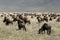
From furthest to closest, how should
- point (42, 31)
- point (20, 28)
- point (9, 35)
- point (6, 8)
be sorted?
point (6, 8), point (20, 28), point (42, 31), point (9, 35)

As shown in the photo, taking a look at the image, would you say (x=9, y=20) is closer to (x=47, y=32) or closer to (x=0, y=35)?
(x=47, y=32)

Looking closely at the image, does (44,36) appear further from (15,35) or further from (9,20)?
(9,20)

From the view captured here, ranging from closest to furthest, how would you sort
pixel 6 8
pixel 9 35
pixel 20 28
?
pixel 9 35, pixel 20 28, pixel 6 8

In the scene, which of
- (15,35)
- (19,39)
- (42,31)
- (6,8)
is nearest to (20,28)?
(42,31)

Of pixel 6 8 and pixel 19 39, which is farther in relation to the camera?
pixel 6 8

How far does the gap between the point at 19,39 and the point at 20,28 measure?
6.54 meters

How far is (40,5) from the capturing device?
15788cm

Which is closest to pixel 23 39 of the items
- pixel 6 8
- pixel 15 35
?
pixel 15 35

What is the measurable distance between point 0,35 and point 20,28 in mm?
5361

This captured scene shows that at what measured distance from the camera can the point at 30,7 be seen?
157 metres

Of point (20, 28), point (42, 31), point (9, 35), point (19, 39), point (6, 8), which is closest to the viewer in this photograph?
point (19, 39)

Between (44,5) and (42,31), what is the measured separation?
439ft

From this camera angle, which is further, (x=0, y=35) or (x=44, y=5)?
(x=44, y=5)

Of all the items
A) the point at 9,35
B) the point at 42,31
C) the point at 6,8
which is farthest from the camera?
the point at 6,8
